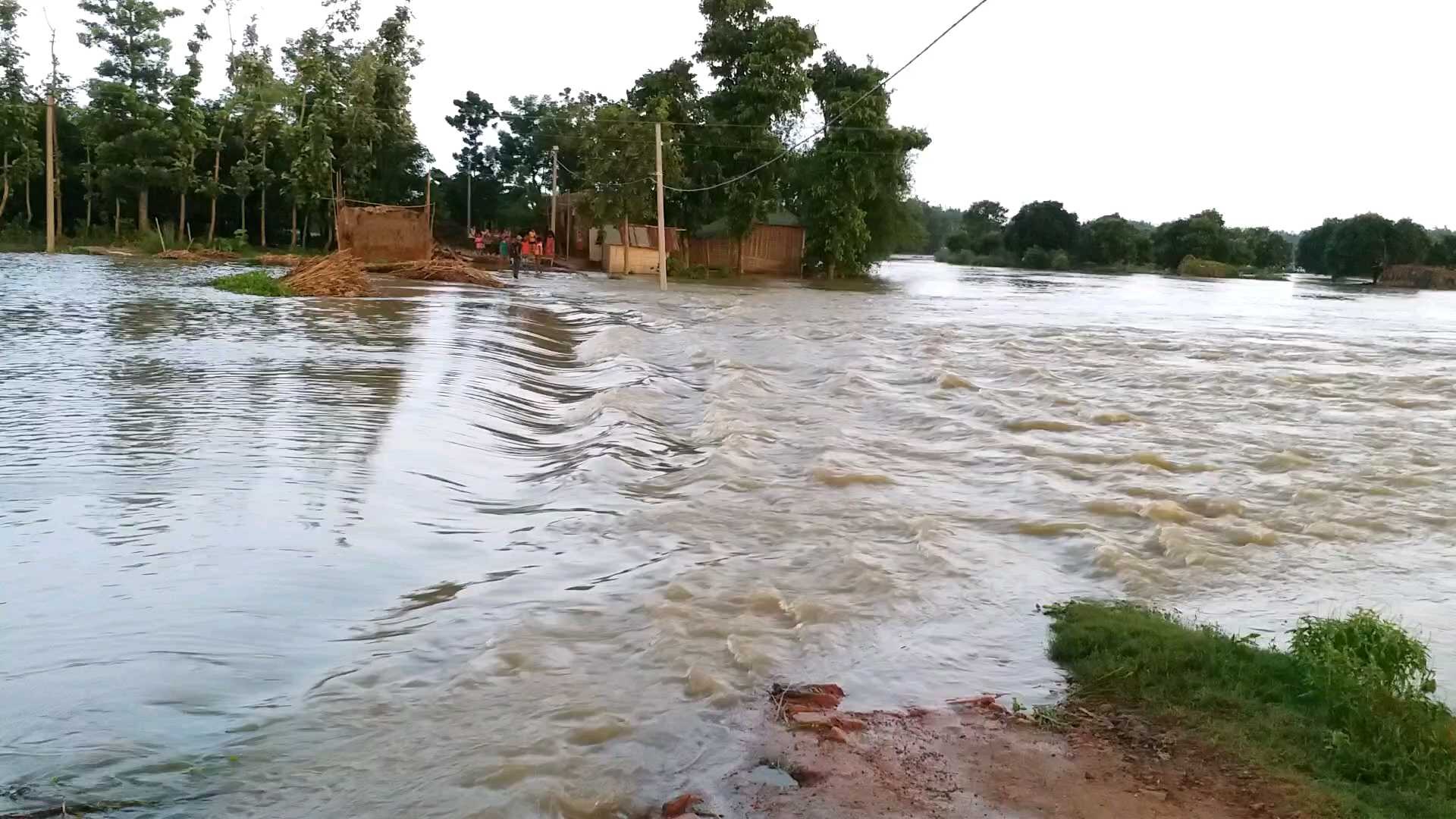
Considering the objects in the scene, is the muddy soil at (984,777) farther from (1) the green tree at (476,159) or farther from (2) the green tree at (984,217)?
(2) the green tree at (984,217)

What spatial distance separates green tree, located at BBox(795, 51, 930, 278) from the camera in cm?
3981

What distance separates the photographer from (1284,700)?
13.4 feet

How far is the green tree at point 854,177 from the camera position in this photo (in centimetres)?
3981

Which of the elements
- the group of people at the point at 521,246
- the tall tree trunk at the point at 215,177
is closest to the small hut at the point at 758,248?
the group of people at the point at 521,246

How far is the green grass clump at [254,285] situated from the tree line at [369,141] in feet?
52.3

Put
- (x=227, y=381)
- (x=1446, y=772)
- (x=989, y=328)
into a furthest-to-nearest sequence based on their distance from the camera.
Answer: (x=989, y=328) → (x=227, y=381) → (x=1446, y=772)

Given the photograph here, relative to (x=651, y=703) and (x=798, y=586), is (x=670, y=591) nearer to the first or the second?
(x=798, y=586)

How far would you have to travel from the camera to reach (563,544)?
643 cm

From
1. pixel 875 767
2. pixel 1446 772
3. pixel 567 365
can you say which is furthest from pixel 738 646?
pixel 567 365

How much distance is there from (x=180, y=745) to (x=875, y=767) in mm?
2376

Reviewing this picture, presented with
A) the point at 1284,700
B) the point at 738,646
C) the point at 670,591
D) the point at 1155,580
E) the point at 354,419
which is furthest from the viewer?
the point at 354,419

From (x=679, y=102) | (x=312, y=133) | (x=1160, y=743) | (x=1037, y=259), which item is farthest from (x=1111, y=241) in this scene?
(x=1160, y=743)

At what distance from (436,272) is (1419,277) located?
2435 inches

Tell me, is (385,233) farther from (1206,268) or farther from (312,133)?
(1206,268)
